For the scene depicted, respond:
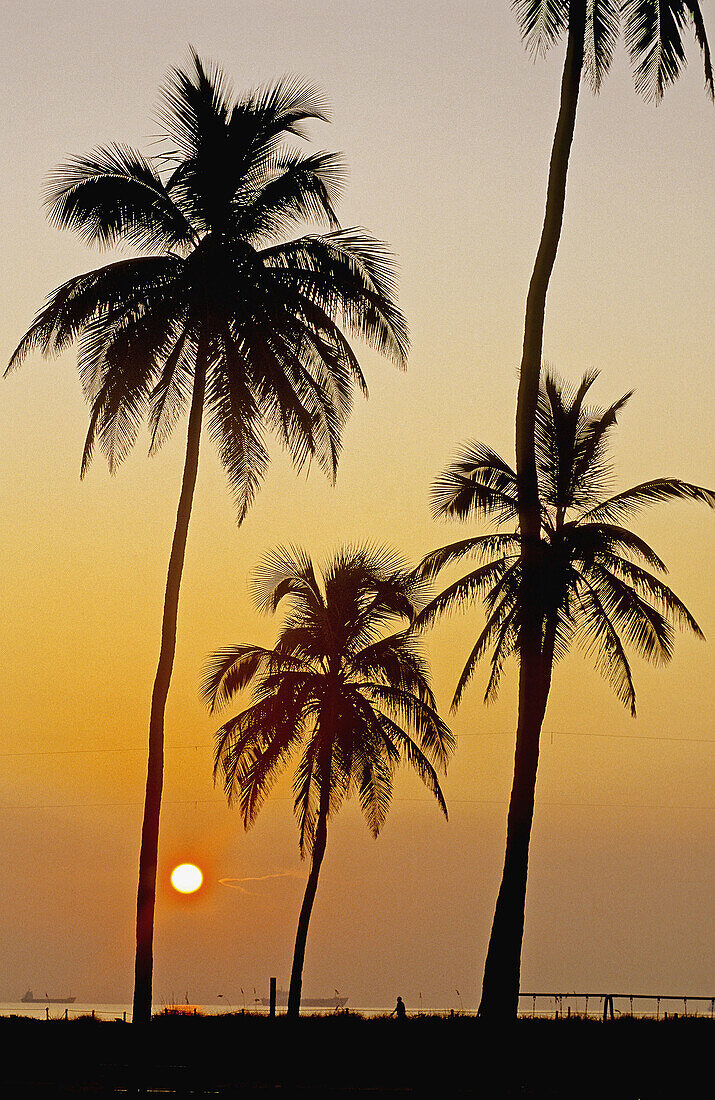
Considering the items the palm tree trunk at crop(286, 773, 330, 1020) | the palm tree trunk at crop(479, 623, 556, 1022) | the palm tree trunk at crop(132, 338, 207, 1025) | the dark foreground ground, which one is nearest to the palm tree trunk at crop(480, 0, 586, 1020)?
the palm tree trunk at crop(479, 623, 556, 1022)

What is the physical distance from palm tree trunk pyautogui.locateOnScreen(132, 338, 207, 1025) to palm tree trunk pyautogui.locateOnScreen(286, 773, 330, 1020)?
14.0 m

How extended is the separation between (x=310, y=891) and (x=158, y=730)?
1655cm

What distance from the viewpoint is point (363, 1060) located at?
24.0 metres

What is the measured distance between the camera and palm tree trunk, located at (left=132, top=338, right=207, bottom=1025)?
78.2ft

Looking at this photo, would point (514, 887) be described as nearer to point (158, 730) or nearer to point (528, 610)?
point (528, 610)

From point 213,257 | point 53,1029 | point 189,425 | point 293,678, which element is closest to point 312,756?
point 293,678

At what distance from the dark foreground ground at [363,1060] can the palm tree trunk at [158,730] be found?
1.50 m

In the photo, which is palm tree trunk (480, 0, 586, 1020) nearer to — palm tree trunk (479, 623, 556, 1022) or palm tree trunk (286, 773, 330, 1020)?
palm tree trunk (479, 623, 556, 1022)

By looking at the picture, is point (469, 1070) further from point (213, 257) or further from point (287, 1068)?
point (213, 257)

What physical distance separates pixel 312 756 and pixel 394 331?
1593 centimetres

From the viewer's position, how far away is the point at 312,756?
38.8 meters

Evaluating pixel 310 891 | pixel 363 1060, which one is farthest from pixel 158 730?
pixel 310 891

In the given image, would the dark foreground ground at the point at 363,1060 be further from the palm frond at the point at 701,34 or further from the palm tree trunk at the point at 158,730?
the palm frond at the point at 701,34

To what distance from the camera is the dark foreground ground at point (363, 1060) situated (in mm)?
19172
